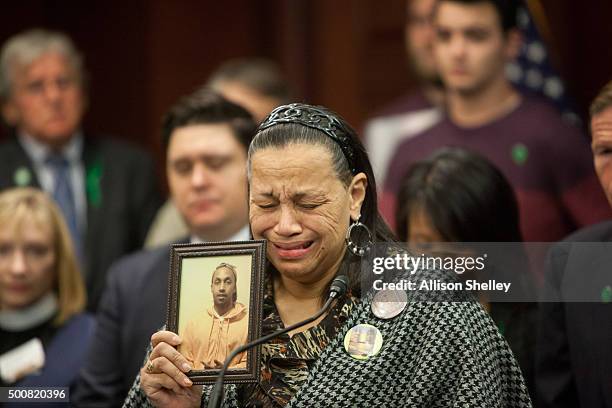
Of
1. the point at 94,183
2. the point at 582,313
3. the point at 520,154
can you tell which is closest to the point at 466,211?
the point at 582,313

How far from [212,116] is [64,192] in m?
1.15

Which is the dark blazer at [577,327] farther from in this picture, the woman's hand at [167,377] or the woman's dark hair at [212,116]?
the woman's dark hair at [212,116]

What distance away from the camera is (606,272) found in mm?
3496

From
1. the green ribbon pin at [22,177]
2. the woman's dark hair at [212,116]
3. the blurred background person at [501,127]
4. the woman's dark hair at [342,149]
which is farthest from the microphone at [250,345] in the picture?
the green ribbon pin at [22,177]

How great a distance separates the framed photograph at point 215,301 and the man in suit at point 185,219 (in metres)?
1.25

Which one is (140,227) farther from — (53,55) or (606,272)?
(606,272)

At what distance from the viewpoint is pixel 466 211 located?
4.05 meters

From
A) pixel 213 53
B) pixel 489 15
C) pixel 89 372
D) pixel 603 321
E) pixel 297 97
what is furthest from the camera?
pixel 213 53

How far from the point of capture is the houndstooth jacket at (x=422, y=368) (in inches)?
119

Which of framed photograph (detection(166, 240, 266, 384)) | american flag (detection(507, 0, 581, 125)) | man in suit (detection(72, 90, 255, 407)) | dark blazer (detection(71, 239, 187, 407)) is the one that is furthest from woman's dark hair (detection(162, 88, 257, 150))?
framed photograph (detection(166, 240, 266, 384))

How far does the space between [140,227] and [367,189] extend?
251cm

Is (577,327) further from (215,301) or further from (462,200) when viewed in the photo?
(215,301)

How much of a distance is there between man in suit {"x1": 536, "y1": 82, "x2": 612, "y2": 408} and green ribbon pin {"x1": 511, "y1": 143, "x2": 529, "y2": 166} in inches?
37.8

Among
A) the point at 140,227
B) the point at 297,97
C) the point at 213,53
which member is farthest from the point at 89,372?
the point at 213,53
